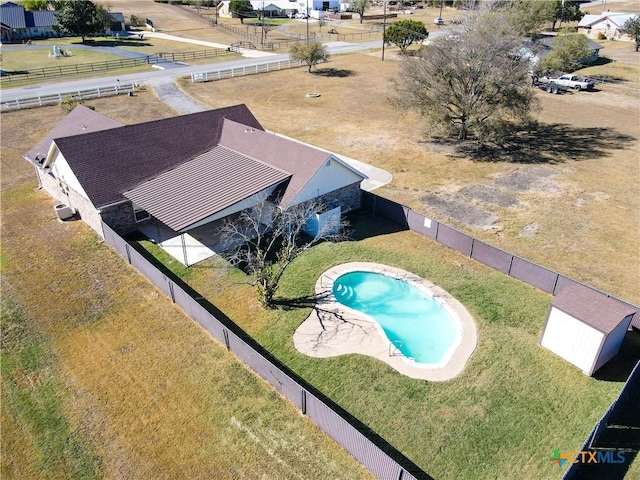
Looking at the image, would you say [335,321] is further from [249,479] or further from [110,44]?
[110,44]

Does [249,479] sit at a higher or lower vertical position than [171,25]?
lower

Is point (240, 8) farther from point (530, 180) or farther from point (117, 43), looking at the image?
point (530, 180)

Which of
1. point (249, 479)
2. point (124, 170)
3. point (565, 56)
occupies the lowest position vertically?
point (249, 479)

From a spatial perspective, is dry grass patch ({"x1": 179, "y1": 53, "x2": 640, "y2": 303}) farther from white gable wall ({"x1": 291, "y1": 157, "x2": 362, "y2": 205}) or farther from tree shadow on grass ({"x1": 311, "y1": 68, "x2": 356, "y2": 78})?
white gable wall ({"x1": 291, "y1": 157, "x2": 362, "y2": 205})

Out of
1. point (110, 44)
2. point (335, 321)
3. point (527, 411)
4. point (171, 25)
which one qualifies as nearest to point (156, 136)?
point (335, 321)

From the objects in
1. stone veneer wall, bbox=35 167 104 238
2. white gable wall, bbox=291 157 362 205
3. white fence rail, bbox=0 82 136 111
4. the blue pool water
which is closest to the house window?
stone veneer wall, bbox=35 167 104 238

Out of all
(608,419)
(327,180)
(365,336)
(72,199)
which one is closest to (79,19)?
(72,199)

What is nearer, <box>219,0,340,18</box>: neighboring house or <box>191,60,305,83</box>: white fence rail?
<box>191,60,305,83</box>: white fence rail
